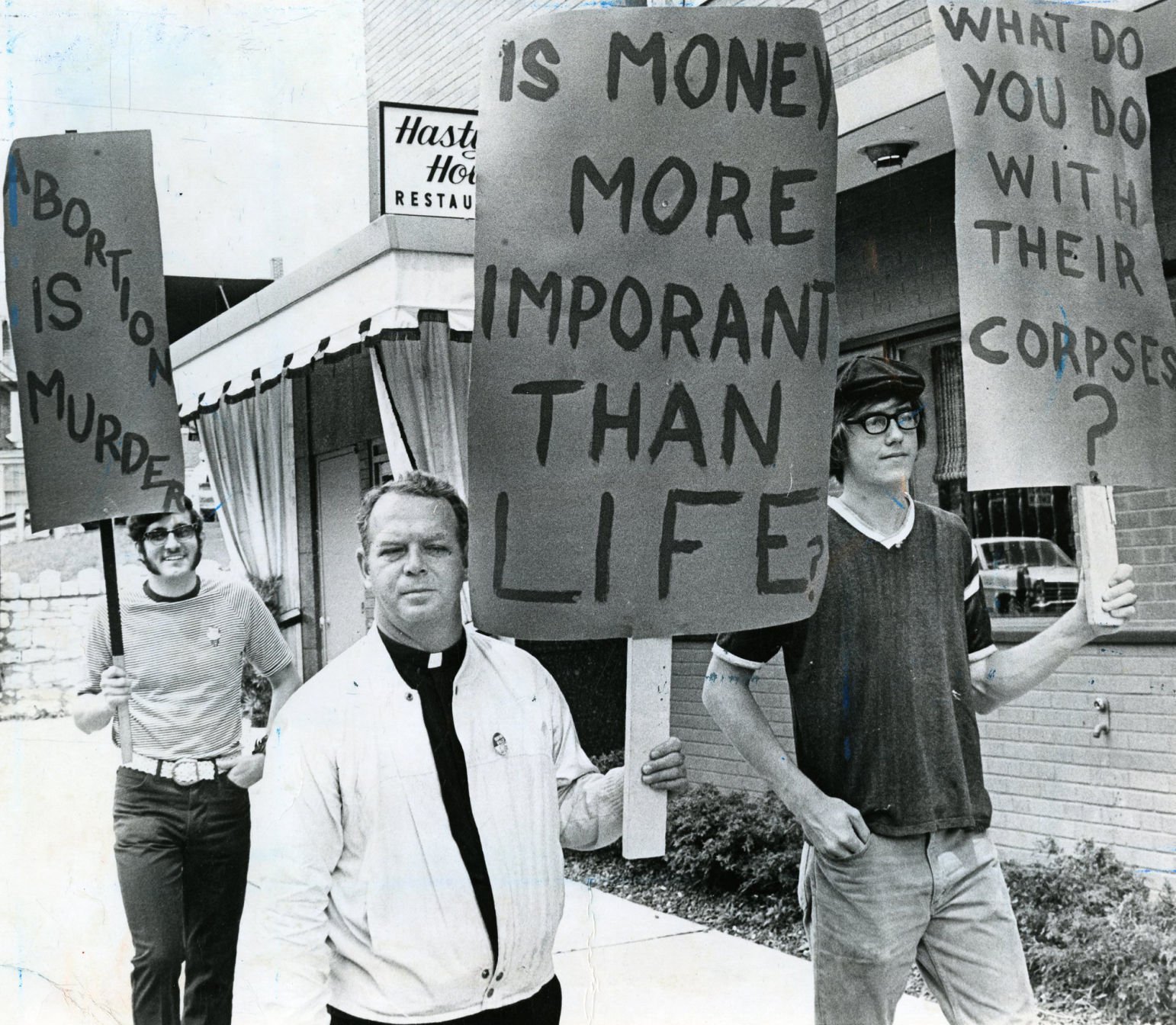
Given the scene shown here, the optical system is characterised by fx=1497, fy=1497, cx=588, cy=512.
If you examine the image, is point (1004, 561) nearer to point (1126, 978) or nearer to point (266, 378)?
point (1126, 978)

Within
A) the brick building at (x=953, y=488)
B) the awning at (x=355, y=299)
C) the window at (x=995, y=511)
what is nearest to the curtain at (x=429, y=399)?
the awning at (x=355, y=299)

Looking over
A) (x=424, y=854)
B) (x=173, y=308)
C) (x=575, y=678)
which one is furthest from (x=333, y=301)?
(x=173, y=308)

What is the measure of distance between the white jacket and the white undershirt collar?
98cm

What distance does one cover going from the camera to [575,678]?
10.2m

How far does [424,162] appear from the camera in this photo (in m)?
8.76

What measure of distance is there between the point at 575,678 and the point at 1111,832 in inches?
181

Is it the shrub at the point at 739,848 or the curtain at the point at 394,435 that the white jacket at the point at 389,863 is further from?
the curtain at the point at 394,435

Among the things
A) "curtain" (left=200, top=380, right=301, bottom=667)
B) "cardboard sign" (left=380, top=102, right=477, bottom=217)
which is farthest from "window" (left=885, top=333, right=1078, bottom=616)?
"curtain" (left=200, top=380, right=301, bottom=667)

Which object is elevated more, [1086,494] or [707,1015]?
[1086,494]

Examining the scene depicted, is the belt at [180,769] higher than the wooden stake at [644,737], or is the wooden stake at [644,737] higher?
the wooden stake at [644,737]

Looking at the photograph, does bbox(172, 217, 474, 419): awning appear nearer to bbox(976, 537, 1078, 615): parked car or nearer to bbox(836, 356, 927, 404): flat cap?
bbox(976, 537, 1078, 615): parked car

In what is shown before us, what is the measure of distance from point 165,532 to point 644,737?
2.48 meters

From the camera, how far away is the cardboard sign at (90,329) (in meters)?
4.01

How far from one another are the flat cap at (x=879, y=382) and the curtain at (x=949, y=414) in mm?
3947
